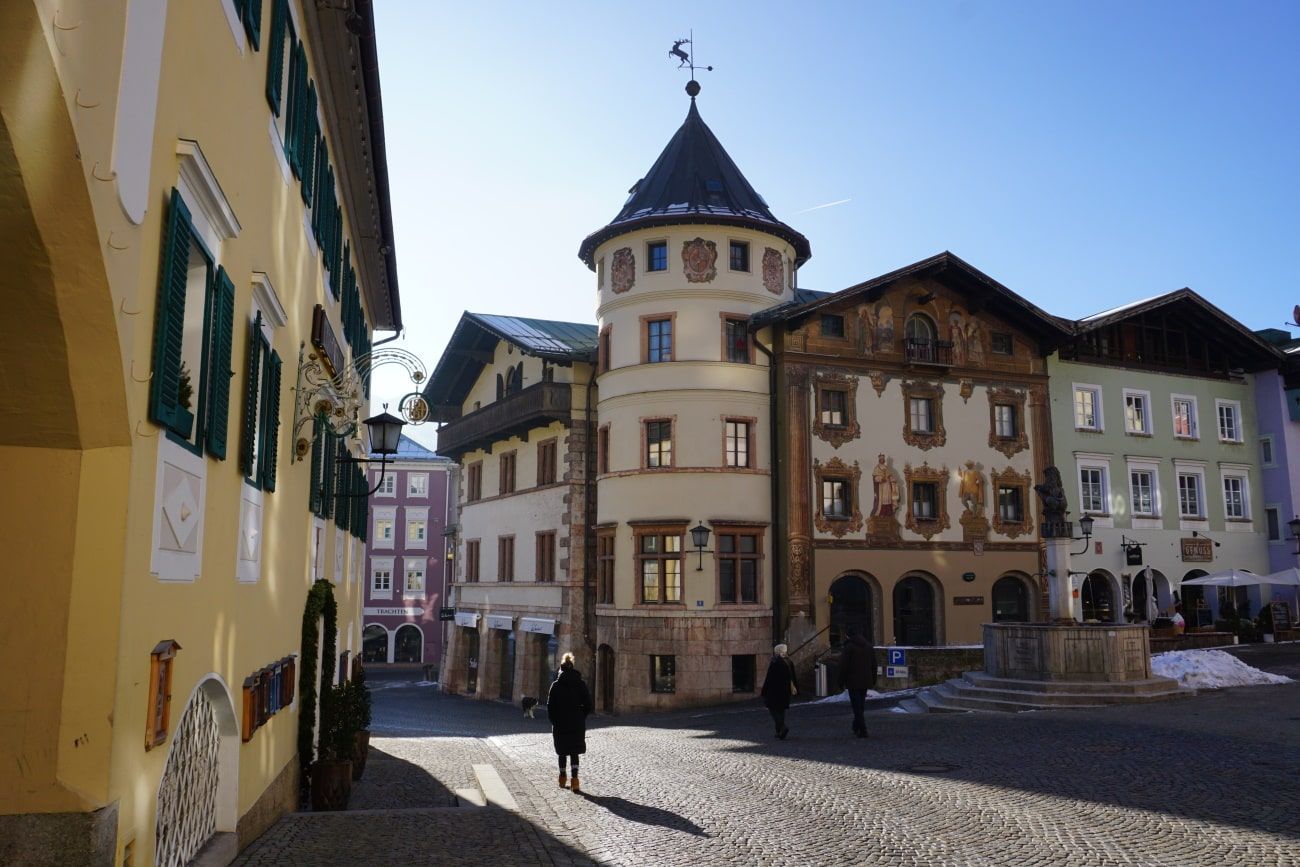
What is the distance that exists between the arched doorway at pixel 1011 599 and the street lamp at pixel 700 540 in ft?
32.9

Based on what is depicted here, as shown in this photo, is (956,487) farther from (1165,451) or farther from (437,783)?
(437,783)

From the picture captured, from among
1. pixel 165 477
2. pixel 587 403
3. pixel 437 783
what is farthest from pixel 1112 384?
pixel 165 477

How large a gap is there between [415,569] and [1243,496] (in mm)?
47206

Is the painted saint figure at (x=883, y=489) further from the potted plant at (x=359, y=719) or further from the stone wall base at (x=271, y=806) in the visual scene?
the stone wall base at (x=271, y=806)

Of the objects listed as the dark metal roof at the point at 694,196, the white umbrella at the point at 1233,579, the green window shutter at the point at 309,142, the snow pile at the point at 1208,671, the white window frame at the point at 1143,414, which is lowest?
the snow pile at the point at 1208,671

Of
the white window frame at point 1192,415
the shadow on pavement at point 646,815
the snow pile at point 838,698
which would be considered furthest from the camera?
the white window frame at point 1192,415

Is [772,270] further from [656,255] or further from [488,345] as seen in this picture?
[488,345]

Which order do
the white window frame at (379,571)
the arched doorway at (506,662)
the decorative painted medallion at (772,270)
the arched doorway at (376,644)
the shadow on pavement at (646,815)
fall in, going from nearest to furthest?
the shadow on pavement at (646,815), the decorative painted medallion at (772,270), the arched doorway at (506,662), the arched doorway at (376,644), the white window frame at (379,571)

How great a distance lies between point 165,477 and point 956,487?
30.9 metres

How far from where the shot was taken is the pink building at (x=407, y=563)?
68.4m

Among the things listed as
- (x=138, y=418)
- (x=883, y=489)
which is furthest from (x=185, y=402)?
(x=883, y=489)

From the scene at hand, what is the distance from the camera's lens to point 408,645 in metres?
68.9

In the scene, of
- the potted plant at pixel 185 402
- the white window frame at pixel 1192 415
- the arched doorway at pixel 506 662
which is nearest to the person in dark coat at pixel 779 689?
the potted plant at pixel 185 402

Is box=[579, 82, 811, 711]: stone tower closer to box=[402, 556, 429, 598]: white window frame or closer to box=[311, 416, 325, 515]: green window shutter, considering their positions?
box=[311, 416, 325, 515]: green window shutter
